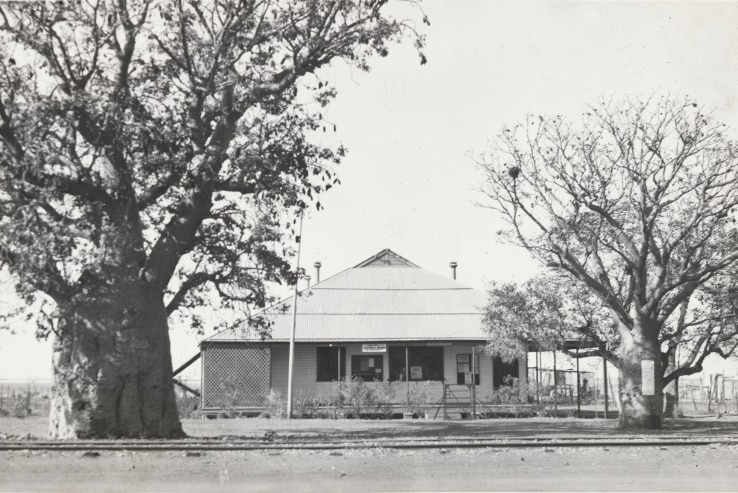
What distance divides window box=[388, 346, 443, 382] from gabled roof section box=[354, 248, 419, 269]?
8.07 meters

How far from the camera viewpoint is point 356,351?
107ft

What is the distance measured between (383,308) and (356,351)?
3286mm

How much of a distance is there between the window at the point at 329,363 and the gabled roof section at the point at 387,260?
833cm

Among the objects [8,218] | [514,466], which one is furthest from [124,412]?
[514,466]

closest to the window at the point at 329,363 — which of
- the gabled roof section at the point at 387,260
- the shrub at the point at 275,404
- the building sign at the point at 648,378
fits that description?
the shrub at the point at 275,404

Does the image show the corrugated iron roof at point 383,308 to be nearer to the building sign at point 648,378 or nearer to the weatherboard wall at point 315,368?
the weatherboard wall at point 315,368

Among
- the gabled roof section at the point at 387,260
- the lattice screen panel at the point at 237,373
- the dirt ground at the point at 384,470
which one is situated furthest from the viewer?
the gabled roof section at the point at 387,260

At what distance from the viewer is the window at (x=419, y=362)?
33.3 meters

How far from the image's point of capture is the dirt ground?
9.75 m

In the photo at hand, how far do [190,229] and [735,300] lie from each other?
52.3 feet

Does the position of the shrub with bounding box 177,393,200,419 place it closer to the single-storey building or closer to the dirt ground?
the single-storey building

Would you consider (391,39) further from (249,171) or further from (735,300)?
(735,300)

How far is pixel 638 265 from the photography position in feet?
71.5

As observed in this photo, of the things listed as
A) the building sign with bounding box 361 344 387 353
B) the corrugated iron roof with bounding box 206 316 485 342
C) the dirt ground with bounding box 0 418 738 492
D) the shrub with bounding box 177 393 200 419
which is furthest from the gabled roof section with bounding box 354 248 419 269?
the dirt ground with bounding box 0 418 738 492
